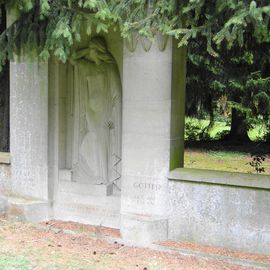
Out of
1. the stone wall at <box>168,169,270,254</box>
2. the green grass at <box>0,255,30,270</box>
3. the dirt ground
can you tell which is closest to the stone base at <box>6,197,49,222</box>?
the dirt ground

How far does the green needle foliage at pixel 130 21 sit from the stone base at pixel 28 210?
2.23 m

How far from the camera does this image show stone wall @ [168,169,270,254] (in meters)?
5.61

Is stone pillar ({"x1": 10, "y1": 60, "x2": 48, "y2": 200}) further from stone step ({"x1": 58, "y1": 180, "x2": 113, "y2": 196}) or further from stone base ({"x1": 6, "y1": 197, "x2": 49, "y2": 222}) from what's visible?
stone step ({"x1": 58, "y1": 180, "x2": 113, "y2": 196})

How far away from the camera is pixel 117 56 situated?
6867 millimetres

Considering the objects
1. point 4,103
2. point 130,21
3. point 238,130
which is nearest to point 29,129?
point 130,21

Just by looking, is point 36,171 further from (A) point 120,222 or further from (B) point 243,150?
(B) point 243,150

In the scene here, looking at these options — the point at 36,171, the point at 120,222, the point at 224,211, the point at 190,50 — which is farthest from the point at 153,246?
the point at 190,50

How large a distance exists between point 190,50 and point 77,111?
14.7ft

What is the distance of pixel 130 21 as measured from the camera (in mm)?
5270

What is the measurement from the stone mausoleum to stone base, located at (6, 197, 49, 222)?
15mm

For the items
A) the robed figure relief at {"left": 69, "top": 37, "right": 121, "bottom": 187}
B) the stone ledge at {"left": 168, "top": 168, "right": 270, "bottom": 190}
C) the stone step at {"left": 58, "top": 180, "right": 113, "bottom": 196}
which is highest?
the robed figure relief at {"left": 69, "top": 37, "right": 121, "bottom": 187}

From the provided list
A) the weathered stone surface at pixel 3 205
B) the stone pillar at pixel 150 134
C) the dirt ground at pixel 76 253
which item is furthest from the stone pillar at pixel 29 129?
A: the stone pillar at pixel 150 134

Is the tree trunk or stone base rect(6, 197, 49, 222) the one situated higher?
the tree trunk

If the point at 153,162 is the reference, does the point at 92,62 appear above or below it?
above
